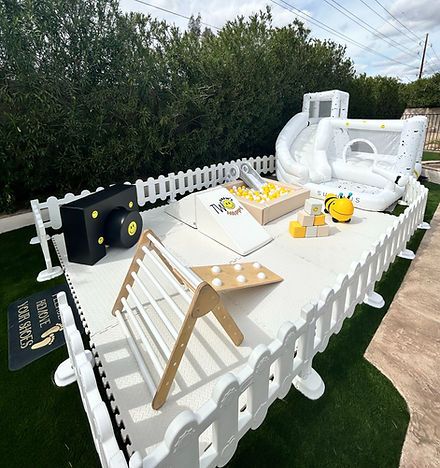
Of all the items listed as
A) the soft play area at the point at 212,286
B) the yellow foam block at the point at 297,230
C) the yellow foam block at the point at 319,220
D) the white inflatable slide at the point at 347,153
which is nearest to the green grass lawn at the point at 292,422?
the soft play area at the point at 212,286

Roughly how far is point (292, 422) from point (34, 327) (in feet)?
8.51

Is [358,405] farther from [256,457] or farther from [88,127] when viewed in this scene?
[88,127]

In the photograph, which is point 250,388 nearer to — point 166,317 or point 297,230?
point 166,317

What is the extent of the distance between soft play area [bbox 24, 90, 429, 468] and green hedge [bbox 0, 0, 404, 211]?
37.8 inches

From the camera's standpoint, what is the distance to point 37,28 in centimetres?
491

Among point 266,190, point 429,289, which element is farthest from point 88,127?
point 429,289

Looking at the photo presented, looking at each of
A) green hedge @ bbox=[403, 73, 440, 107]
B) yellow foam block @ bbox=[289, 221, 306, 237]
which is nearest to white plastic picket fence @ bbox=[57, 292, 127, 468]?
yellow foam block @ bbox=[289, 221, 306, 237]

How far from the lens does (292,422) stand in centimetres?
205

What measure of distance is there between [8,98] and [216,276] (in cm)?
472

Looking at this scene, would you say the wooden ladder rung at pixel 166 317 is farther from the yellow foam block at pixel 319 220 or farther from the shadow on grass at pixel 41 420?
the yellow foam block at pixel 319 220

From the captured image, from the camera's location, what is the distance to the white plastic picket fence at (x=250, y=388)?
1212 mm

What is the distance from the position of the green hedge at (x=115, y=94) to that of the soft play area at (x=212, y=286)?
3.15ft

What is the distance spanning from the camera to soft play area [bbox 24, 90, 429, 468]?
1637 mm

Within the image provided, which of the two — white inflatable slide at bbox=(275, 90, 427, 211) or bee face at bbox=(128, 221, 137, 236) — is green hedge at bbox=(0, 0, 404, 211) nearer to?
white inflatable slide at bbox=(275, 90, 427, 211)
